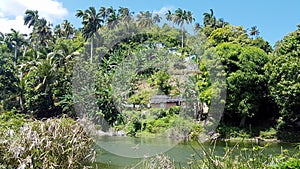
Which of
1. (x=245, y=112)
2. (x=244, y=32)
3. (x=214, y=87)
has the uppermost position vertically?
(x=244, y=32)

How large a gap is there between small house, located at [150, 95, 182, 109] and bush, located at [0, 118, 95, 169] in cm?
1177

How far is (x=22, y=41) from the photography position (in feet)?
115

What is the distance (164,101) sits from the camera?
18.3 metres

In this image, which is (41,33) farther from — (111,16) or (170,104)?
(170,104)

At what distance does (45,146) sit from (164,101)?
13.1 m

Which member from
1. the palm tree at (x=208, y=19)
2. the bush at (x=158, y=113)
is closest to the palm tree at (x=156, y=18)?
the bush at (x=158, y=113)

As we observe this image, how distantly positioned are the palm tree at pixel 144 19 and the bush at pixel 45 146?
36.5 feet

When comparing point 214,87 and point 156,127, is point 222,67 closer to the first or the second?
point 214,87

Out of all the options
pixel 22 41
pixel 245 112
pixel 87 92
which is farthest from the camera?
pixel 22 41

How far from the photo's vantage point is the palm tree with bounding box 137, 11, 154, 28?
55.9 feet

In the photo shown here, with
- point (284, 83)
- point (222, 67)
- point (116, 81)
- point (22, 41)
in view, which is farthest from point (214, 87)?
point (22, 41)

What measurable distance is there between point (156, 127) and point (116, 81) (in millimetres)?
4263

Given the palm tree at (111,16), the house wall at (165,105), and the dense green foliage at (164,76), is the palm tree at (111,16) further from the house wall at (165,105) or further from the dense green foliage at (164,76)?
the house wall at (165,105)

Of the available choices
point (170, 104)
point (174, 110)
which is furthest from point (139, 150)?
point (170, 104)
